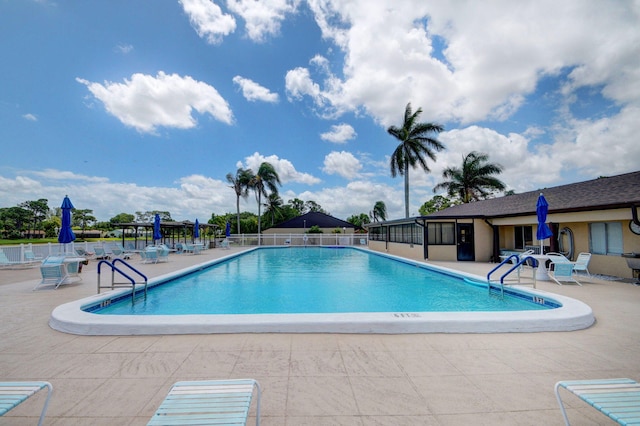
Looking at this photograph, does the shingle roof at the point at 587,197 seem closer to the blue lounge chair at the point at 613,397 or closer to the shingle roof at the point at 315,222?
the blue lounge chair at the point at 613,397

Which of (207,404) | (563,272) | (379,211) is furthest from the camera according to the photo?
(379,211)

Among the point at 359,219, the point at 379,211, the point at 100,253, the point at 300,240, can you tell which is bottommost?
the point at 300,240

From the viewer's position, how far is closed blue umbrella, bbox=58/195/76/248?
31.1 ft

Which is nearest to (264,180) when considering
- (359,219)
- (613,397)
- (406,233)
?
(406,233)

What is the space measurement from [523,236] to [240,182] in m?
28.0

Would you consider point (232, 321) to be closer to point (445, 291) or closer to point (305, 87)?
point (445, 291)

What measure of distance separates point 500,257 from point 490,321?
11.0m

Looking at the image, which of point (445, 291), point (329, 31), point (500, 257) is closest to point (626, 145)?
point (500, 257)

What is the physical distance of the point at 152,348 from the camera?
3807 mm

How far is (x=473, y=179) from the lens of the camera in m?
30.1

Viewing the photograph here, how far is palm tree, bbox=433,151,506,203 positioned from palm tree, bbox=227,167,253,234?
21.3 m

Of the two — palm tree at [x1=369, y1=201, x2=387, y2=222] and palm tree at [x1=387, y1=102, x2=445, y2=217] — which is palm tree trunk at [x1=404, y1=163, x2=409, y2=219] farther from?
palm tree at [x1=369, y1=201, x2=387, y2=222]

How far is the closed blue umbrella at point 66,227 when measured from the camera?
31.1ft

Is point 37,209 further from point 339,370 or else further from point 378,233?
point 339,370
